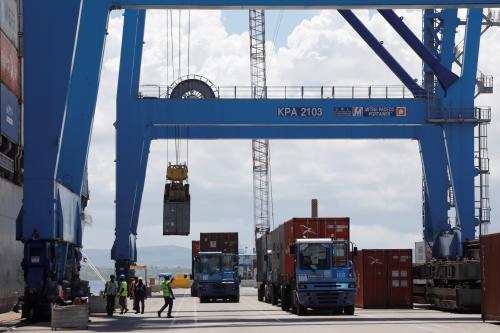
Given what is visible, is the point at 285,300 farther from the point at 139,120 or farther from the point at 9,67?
the point at 139,120

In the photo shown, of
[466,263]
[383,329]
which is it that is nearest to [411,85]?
[466,263]

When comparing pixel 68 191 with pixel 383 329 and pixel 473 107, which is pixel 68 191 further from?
pixel 473 107

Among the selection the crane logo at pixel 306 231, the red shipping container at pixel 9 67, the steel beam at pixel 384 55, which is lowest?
the crane logo at pixel 306 231

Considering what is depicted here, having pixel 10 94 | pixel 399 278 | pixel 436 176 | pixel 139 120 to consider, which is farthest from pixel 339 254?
pixel 436 176

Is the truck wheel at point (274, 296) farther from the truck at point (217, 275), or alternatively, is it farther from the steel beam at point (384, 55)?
the steel beam at point (384, 55)

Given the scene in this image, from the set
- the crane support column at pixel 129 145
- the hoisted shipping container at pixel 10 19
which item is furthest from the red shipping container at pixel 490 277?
the crane support column at pixel 129 145

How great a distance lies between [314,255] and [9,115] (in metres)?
12.3

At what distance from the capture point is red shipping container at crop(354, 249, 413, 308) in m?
41.0

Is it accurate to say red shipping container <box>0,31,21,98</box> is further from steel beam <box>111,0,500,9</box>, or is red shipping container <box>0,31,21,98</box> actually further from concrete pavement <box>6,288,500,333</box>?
concrete pavement <box>6,288,500,333</box>

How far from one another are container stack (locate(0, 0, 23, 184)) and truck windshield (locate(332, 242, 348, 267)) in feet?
39.8

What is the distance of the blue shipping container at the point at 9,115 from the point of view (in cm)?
3353

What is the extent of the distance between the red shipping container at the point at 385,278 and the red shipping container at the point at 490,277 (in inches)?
520

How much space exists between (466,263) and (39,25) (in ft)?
58.1

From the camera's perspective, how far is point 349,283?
103 feet
